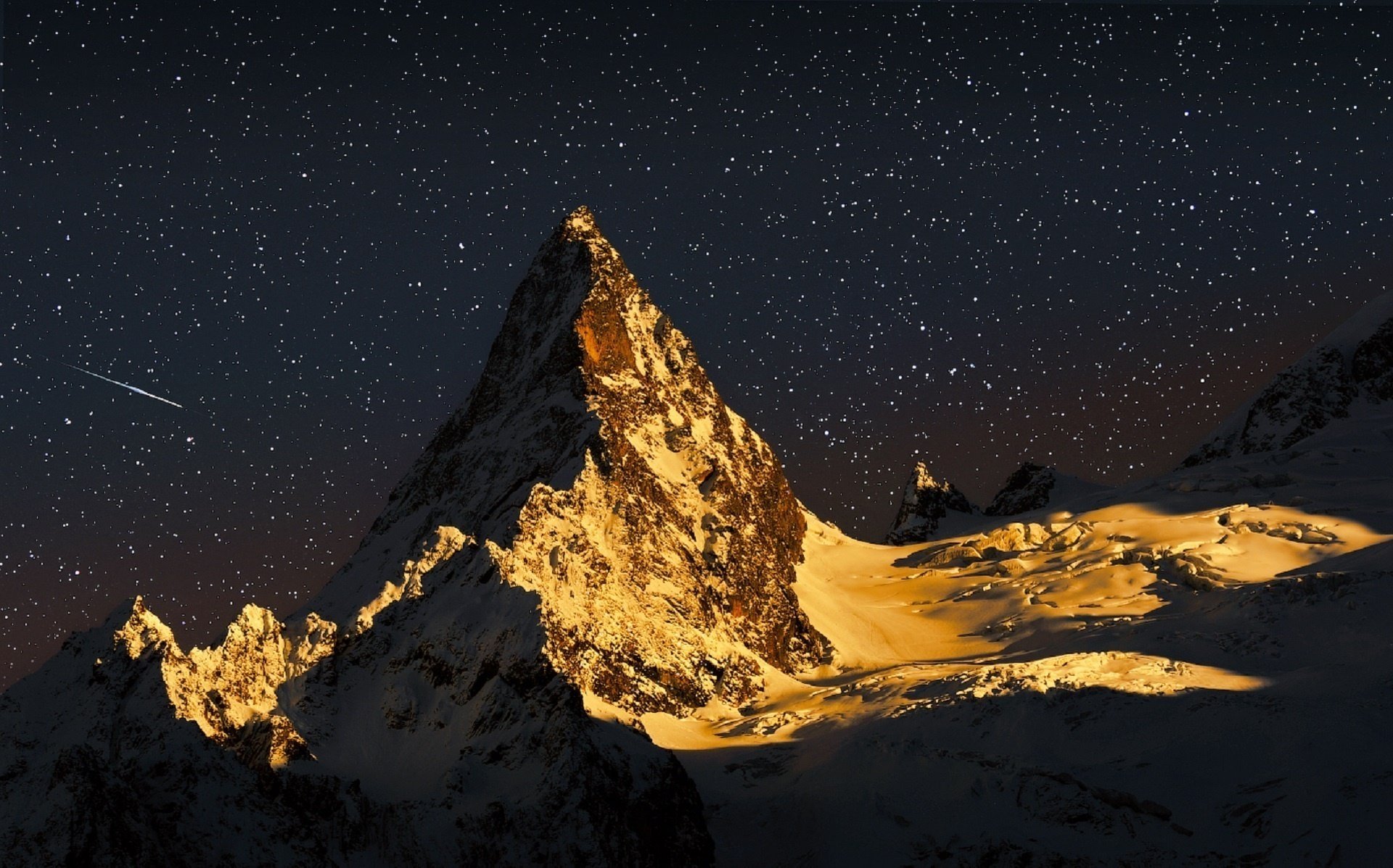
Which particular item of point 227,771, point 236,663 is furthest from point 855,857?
point 236,663

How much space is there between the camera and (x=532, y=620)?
87500mm

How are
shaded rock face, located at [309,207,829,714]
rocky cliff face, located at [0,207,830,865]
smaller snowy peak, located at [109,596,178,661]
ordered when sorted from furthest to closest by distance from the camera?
shaded rock face, located at [309,207,829,714]
smaller snowy peak, located at [109,596,178,661]
rocky cliff face, located at [0,207,830,865]

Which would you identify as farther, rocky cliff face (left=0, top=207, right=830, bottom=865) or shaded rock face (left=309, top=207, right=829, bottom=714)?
shaded rock face (left=309, top=207, right=829, bottom=714)

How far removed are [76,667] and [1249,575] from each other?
4573 inches

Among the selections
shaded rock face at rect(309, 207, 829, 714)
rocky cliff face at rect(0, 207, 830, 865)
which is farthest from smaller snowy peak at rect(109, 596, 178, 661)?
shaded rock face at rect(309, 207, 829, 714)

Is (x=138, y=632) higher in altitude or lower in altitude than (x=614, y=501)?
lower

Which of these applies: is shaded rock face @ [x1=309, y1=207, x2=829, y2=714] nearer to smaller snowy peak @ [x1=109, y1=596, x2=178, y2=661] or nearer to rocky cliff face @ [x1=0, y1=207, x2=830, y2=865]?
rocky cliff face @ [x1=0, y1=207, x2=830, y2=865]

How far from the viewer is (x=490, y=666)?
85625mm

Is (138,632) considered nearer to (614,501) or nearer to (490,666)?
(490,666)

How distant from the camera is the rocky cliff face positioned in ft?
202

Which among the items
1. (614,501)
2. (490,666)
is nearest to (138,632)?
(490,666)

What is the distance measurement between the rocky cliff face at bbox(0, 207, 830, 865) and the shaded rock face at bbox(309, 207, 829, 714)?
0.37 meters

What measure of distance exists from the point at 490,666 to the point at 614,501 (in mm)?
40448

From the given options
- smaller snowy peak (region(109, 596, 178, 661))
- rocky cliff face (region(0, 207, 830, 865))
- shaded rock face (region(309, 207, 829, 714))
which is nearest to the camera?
rocky cliff face (region(0, 207, 830, 865))
